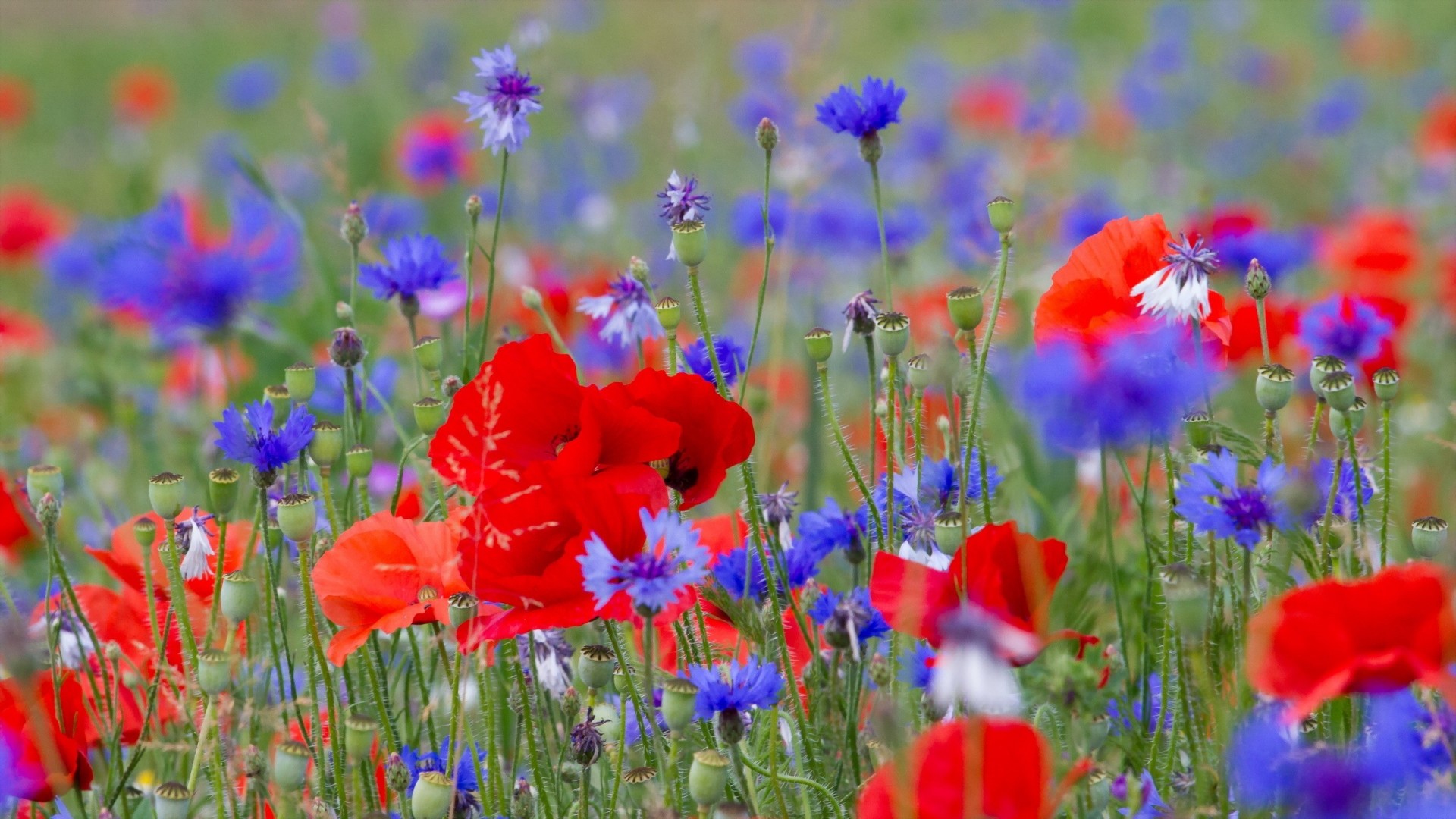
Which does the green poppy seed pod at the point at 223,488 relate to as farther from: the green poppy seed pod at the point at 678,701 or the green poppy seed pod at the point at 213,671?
the green poppy seed pod at the point at 678,701

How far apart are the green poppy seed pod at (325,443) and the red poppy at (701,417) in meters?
0.22

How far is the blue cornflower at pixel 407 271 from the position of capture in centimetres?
116

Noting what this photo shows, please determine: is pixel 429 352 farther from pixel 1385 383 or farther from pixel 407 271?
pixel 1385 383

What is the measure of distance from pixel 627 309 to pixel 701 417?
25 centimetres

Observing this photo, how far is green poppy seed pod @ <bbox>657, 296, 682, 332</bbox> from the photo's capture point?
3.13 ft

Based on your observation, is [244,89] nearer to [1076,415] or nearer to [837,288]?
[837,288]

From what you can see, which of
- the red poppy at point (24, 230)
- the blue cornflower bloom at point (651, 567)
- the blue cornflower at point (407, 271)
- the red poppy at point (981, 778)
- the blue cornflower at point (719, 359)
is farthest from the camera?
the red poppy at point (24, 230)

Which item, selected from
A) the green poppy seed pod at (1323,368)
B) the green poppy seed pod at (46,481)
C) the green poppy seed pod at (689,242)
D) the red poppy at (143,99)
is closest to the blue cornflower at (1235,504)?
the green poppy seed pod at (1323,368)

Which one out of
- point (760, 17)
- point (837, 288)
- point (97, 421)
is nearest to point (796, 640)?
point (97, 421)


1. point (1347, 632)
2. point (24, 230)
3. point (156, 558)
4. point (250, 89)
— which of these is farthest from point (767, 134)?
point (250, 89)

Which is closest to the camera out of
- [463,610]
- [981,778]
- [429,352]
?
[981,778]

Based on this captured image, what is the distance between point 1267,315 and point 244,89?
3945 mm

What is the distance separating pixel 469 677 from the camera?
1230 mm

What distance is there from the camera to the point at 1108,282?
91 centimetres
